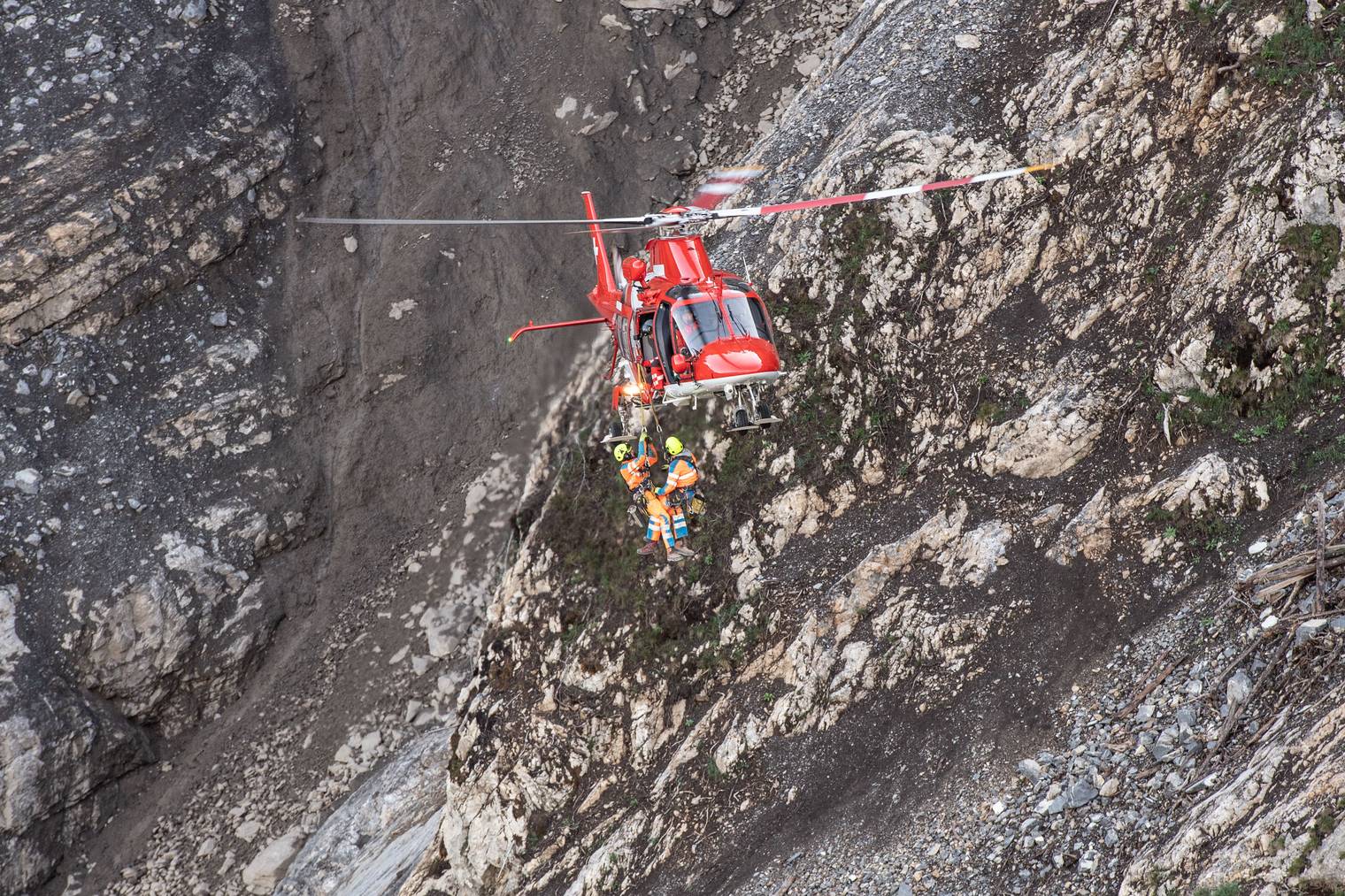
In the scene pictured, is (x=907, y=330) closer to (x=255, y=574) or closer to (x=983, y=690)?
(x=983, y=690)

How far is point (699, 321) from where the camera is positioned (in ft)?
41.4

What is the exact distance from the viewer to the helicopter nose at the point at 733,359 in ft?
40.2

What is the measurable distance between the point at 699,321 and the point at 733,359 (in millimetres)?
748

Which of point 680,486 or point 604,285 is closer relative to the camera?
point 680,486

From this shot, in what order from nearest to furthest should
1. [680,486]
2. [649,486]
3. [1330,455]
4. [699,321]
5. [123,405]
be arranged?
[1330,455]
[699,321]
[680,486]
[649,486]
[123,405]

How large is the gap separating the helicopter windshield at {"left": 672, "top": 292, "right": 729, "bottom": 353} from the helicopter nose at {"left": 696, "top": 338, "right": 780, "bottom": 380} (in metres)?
0.14

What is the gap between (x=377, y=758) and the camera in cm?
1977

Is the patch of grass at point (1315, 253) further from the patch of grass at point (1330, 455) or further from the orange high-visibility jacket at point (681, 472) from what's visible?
the orange high-visibility jacket at point (681, 472)


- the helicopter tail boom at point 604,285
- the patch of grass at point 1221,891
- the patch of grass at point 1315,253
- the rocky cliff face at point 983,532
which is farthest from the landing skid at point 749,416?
the patch of grass at point 1221,891

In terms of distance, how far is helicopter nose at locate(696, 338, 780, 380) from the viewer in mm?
12258

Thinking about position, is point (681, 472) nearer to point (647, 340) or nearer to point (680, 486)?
point (680, 486)

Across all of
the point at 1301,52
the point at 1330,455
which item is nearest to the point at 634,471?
the point at 1330,455

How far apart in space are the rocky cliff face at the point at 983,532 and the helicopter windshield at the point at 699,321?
9.28 feet

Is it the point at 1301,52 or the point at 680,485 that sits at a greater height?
the point at 1301,52
